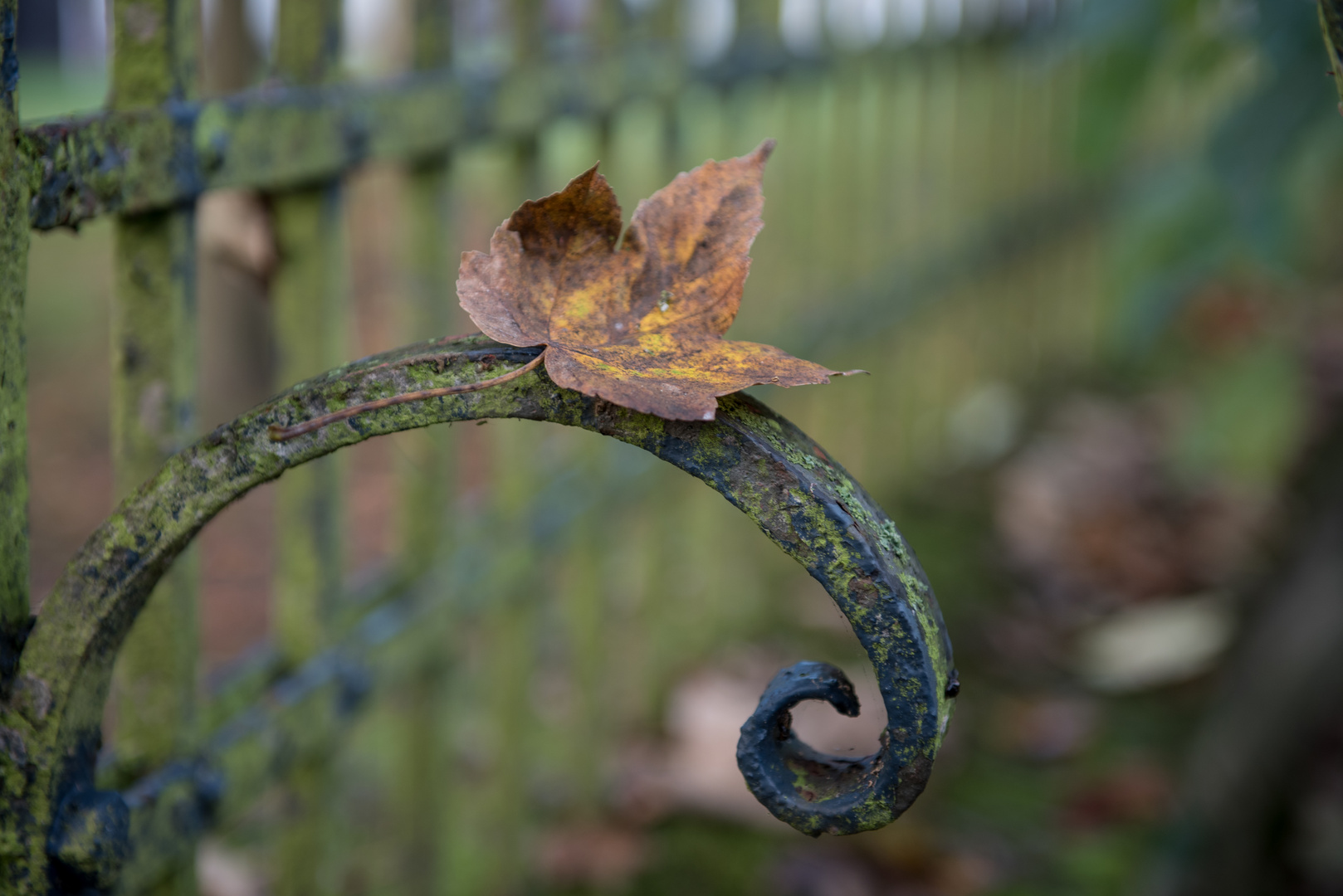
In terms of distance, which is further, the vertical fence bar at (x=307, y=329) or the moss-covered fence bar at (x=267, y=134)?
the vertical fence bar at (x=307, y=329)

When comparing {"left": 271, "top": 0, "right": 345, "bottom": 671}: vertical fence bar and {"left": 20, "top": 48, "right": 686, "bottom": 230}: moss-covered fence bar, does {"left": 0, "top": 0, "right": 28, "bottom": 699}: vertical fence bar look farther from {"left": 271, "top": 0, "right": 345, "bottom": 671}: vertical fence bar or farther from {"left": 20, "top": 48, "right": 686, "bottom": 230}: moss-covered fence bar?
{"left": 271, "top": 0, "right": 345, "bottom": 671}: vertical fence bar

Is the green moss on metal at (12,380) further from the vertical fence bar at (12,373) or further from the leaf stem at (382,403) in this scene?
the leaf stem at (382,403)

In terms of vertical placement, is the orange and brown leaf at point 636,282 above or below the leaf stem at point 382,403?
above

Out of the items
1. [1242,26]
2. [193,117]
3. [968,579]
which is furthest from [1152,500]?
[193,117]

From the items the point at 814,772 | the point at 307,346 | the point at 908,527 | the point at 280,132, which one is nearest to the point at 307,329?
the point at 307,346

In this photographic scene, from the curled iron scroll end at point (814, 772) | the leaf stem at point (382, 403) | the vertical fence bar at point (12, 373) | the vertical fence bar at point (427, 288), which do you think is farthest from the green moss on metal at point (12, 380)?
the vertical fence bar at point (427, 288)

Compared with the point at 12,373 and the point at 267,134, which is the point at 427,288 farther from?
the point at 12,373

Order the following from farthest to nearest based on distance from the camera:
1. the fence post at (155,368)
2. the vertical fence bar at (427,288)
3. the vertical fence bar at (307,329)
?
the vertical fence bar at (427,288) → the vertical fence bar at (307,329) → the fence post at (155,368)
